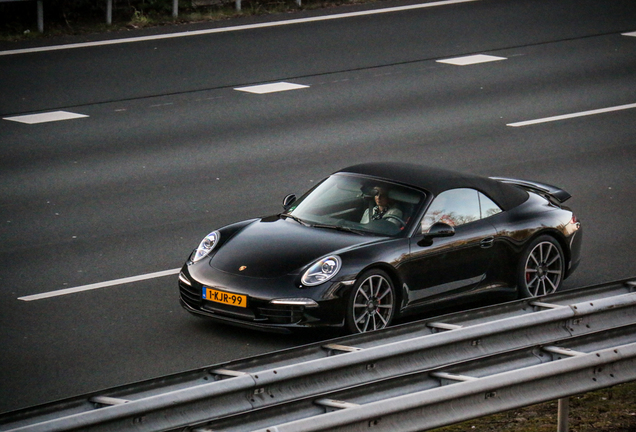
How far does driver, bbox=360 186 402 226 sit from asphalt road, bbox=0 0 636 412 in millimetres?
1300

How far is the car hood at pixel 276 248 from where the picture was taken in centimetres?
1009

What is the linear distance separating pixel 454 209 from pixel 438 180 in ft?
1.03

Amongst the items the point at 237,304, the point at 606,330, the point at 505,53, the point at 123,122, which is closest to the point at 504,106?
the point at 505,53

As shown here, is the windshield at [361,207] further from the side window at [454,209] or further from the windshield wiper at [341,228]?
the side window at [454,209]

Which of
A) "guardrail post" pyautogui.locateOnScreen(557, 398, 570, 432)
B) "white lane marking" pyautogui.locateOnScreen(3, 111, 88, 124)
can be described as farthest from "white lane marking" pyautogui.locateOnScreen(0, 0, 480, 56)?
"guardrail post" pyautogui.locateOnScreen(557, 398, 570, 432)

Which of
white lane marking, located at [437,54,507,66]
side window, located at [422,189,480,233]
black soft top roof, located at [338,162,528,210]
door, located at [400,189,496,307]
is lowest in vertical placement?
door, located at [400,189,496,307]

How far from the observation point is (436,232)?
34.5ft

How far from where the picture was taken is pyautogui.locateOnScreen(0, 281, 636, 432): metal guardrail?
6582mm

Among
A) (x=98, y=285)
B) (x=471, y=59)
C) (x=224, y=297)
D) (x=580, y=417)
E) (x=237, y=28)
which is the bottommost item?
(x=580, y=417)

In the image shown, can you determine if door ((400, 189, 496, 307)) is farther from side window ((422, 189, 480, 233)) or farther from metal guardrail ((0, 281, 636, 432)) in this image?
metal guardrail ((0, 281, 636, 432))

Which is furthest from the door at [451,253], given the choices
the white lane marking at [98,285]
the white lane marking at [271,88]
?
the white lane marking at [271,88]

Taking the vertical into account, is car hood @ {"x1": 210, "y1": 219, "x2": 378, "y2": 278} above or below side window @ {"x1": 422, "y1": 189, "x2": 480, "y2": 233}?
below

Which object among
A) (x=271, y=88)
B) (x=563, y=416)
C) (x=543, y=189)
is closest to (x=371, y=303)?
(x=563, y=416)

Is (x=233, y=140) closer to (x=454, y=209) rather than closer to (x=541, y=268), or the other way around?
(x=454, y=209)
